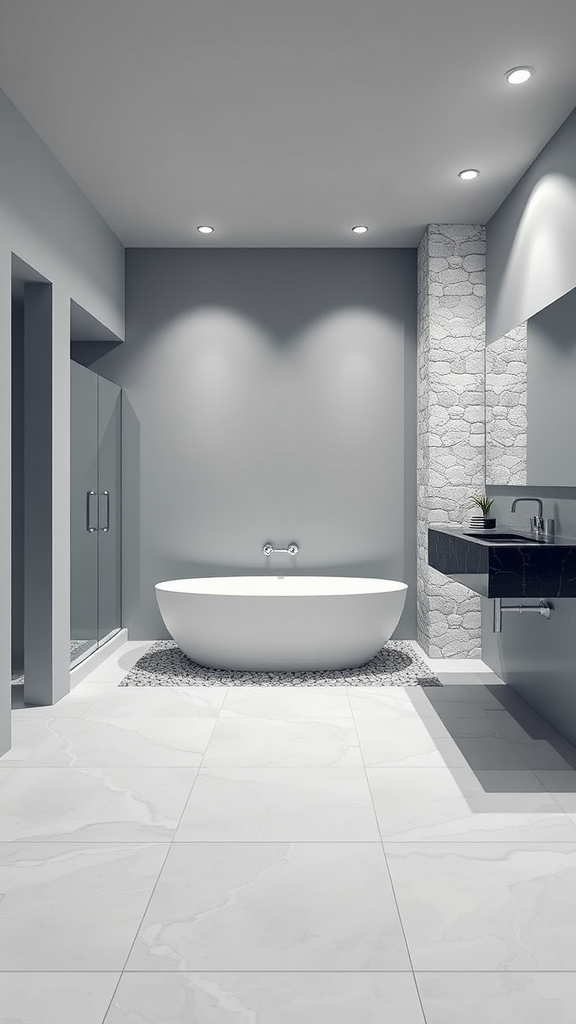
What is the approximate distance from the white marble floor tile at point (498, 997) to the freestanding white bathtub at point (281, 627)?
8.99ft

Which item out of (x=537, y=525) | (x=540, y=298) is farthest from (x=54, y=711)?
(x=540, y=298)

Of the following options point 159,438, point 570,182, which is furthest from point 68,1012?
point 159,438

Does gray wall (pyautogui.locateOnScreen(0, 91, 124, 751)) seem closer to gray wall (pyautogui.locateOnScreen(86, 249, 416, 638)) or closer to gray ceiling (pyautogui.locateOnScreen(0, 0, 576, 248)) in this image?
gray ceiling (pyautogui.locateOnScreen(0, 0, 576, 248))

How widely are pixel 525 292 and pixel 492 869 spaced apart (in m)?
2.93

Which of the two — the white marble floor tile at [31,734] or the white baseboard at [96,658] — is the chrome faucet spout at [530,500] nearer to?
the white marble floor tile at [31,734]

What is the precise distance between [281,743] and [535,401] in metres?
2.06

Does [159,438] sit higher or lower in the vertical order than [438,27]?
lower

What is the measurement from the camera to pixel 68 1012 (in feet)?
5.25

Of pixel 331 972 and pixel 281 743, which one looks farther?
pixel 281 743

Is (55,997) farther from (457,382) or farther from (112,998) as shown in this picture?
(457,382)

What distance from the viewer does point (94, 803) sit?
270 centimetres

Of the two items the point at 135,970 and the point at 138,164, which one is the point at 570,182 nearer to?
the point at 138,164

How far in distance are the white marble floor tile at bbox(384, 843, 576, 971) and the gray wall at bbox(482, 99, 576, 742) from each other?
1.19 meters

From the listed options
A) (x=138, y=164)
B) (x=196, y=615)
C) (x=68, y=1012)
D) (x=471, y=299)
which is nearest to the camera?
(x=68, y=1012)
